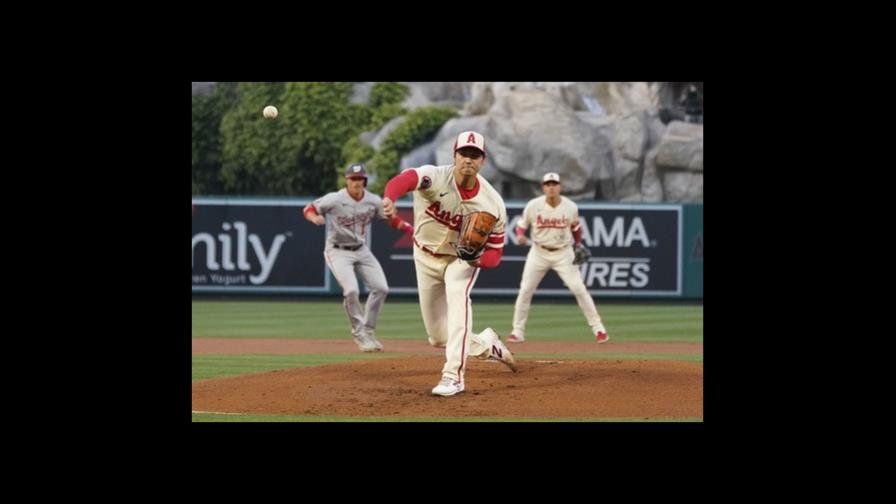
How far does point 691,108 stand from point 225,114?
46.3 ft

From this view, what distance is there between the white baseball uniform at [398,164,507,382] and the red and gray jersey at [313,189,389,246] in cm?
474

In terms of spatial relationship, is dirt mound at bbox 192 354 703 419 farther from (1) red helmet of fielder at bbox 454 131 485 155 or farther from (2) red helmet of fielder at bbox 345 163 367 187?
(2) red helmet of fielder at bbox 345 163 367 187

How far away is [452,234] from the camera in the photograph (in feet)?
31.5

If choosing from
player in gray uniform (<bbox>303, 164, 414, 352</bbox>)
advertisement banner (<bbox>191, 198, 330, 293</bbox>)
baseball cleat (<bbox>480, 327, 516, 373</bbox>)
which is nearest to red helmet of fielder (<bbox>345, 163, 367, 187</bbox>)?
player in gray uniform (<bbox>303, 164, 414, 352</bbox>)

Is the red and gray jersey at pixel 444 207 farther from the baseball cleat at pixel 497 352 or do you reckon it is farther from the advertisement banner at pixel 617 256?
the advertisement banner at pixel 617 256

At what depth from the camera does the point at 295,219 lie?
2362 cm

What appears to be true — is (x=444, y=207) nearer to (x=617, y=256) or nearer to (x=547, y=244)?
(x=547, y=244)

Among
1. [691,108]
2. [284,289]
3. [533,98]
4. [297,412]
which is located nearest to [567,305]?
[284,289]

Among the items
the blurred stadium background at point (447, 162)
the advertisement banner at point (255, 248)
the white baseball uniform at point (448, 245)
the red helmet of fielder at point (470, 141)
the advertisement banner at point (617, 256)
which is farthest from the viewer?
the advertisement banner at point (617, 256)

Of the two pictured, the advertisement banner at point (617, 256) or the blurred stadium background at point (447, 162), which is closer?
the blurred stadium background at point (447, 162)

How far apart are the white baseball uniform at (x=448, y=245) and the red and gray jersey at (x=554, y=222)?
20.9 ft

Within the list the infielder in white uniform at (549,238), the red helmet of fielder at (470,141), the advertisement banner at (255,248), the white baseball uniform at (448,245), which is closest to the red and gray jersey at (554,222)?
the infielder in white uniform at (549,238)

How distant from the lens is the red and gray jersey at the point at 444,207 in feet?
30.8

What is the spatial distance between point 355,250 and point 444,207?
5.50 meters
